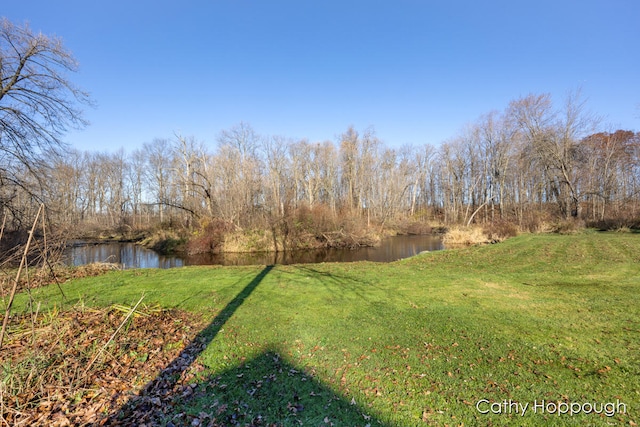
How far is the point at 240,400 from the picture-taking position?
353cm

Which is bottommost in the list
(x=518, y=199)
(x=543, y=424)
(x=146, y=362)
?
(x=543, y=424)

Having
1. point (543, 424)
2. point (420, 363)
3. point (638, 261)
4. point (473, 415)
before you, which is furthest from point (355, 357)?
point (638, 261)

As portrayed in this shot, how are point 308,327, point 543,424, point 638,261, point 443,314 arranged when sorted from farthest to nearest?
point 638,261 < point 443,314 < point 308,327 < point 543,424

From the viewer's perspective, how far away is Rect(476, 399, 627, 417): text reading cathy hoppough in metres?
3.12

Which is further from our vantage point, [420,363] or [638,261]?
[638,261]

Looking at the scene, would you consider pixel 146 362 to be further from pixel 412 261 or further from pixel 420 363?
pixel 412 261

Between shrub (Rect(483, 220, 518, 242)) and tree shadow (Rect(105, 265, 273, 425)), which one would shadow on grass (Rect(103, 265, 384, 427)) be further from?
shrub (Rect(483, 220, 518, 242))

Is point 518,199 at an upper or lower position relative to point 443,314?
upper

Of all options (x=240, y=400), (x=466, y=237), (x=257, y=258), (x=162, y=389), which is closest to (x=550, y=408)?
(x=240, y=400)

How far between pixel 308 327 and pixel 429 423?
110 inches

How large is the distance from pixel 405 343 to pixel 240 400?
2698 mm

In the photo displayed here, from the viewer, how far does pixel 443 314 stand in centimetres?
604

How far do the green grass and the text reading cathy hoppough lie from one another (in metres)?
0.05

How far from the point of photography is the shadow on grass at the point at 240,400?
320 cm
